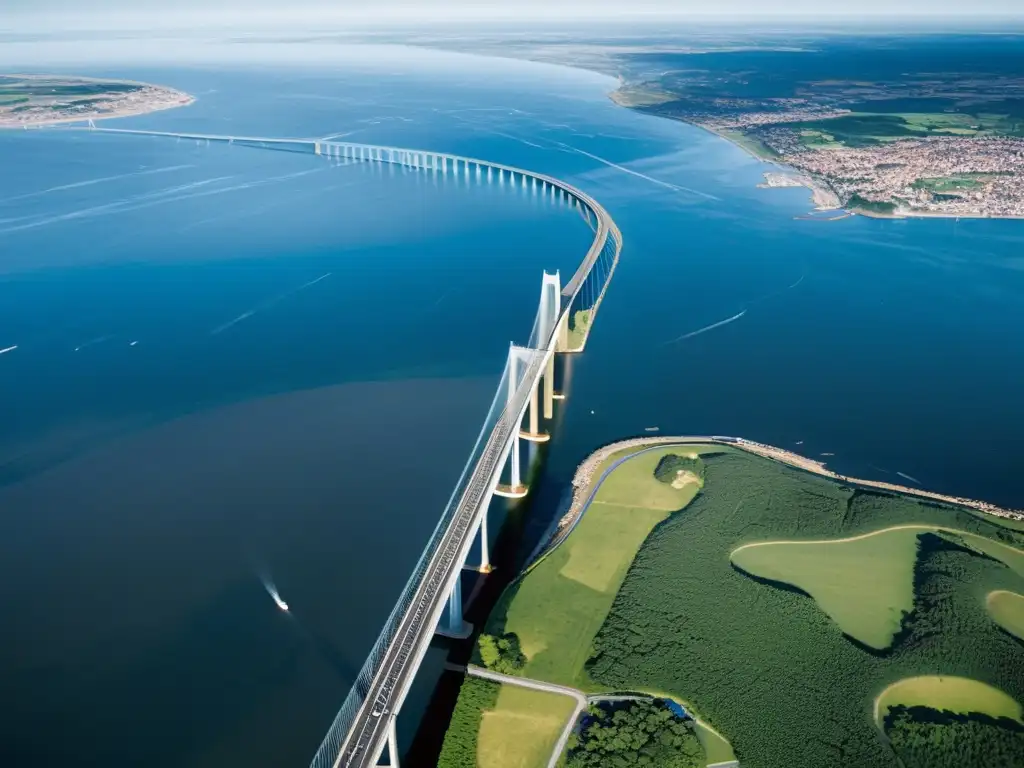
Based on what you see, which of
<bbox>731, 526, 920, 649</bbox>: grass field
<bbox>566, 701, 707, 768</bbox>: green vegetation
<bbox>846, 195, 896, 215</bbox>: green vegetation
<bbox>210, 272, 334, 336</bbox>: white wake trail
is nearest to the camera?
<bbox>566, 701, 707, 768</bbox>: green vegetation

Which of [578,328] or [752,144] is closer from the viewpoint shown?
[578,328]

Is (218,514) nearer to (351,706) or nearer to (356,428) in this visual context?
(356,428)

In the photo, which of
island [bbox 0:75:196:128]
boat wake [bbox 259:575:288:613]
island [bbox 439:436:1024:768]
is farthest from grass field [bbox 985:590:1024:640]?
island [bbox 0:75:196:128]

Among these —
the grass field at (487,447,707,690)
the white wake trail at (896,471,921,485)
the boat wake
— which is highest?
the white wake trail at (896,471,921,485)

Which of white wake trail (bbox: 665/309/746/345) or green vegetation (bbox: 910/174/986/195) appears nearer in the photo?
white wake trail (bbox: 665/309/746/345)


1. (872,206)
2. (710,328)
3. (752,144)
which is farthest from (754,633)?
(752,144)

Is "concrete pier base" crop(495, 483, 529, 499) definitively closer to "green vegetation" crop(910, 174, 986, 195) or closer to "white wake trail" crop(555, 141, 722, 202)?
"white wake trail" crop(555, 141, 722, 202)

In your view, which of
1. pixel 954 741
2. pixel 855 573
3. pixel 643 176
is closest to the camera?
pixel 954 741

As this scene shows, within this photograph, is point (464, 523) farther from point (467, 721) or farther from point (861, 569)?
point (861, 569)
